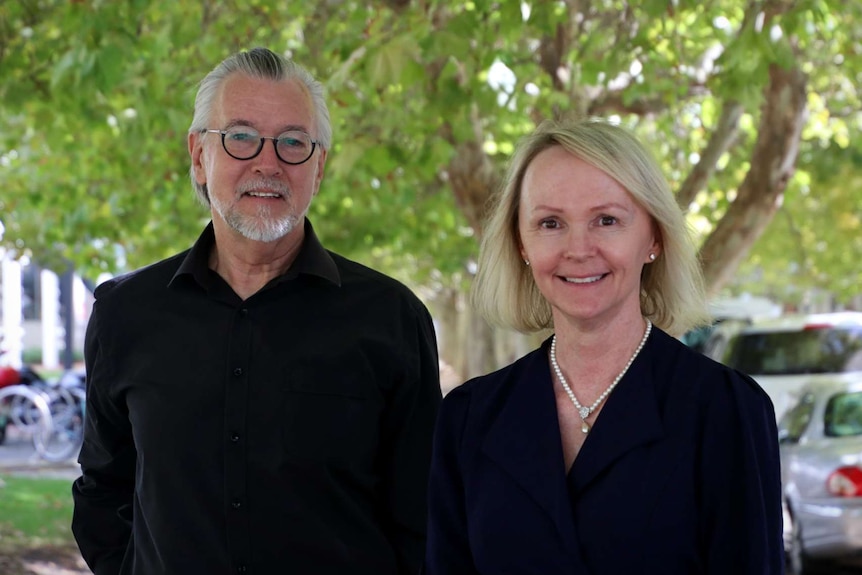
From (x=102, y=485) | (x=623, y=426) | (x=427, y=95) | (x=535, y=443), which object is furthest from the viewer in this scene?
(x=427, y=95)

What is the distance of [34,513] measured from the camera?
12.1 metres

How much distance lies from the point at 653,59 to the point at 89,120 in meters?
3.61

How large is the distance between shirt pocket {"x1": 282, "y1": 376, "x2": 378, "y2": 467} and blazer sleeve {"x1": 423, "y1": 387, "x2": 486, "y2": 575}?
515 millimetres

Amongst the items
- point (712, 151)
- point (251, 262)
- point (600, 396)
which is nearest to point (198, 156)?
point (251, 262)

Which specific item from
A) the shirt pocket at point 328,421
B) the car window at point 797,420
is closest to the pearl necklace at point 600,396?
the shirt pocket at point 328,421

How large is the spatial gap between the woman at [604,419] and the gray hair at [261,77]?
2.47 ft

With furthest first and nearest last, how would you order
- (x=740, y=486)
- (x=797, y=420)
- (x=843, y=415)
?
(x=797, y=420), (x=843, y=415), (x=740, y=486)

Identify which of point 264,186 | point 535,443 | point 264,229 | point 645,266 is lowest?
point 535,443

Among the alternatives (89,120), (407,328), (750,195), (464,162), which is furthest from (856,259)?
(407,328)

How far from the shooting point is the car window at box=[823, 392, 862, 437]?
873 centimetres

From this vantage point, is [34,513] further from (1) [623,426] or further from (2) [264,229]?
(1) [623,426]

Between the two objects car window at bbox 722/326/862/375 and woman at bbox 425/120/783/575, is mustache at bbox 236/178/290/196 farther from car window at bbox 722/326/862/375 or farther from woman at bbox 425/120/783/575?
car window at bbox 722/326/862/375

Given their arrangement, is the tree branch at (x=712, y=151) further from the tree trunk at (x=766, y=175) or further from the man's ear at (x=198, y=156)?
the man's ear at (x=198, y=156)

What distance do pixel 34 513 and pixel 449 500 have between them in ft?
34.6
